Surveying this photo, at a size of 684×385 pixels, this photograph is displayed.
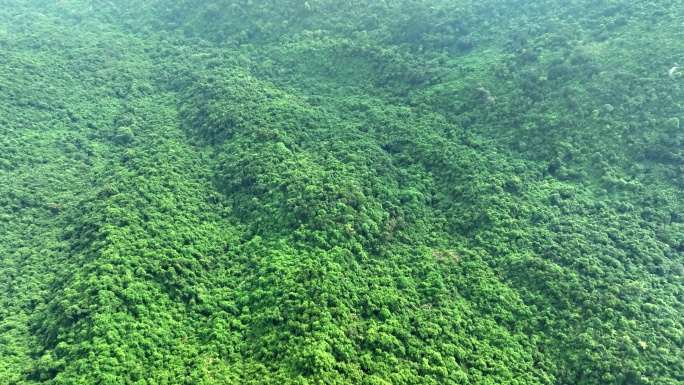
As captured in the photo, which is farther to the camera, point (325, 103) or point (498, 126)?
point (325, 103)

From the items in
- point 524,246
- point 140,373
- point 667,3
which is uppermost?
point 667,3

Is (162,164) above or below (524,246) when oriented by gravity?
below

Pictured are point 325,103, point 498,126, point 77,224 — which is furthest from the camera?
point 325,103

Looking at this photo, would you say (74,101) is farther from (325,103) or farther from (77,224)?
(325,103)

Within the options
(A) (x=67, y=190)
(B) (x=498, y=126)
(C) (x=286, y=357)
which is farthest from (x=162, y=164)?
(B) (x=498, y=126)

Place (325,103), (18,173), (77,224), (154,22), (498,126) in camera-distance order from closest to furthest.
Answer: (77,224) < (18,173) < (498,126) < (325,103) < (154,22)

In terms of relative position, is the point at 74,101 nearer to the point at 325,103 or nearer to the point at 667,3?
the point at 325,103

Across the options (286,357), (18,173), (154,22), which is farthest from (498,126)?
(154,22)
